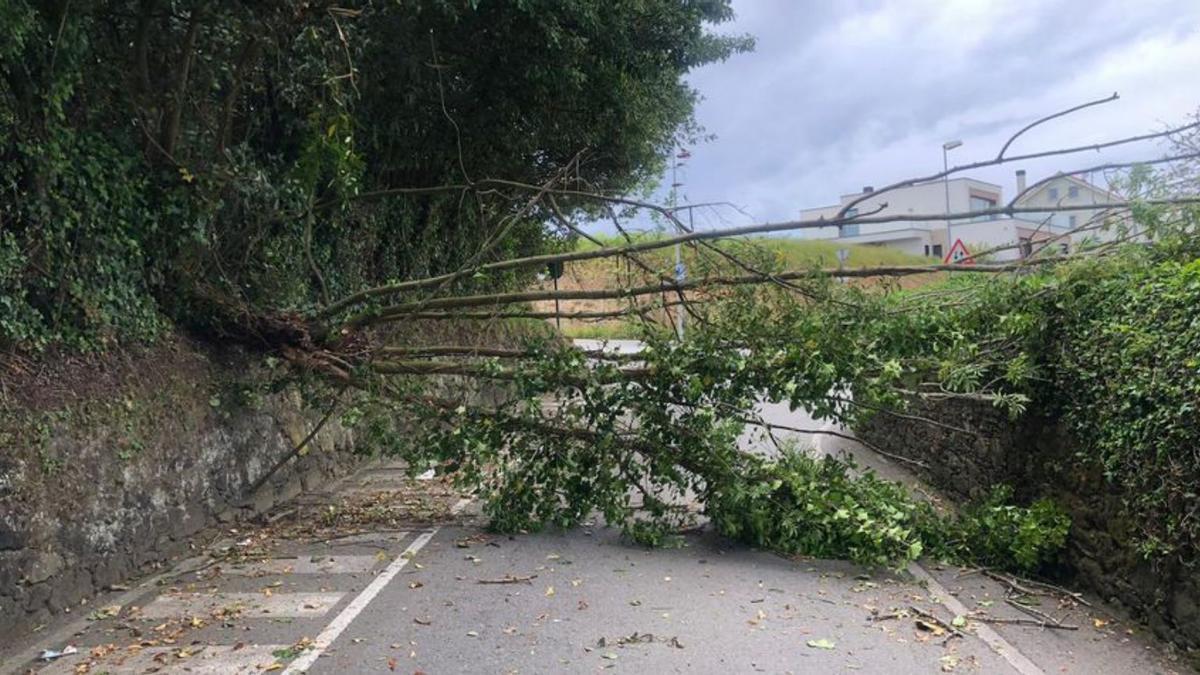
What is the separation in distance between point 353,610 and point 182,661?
3.93ft

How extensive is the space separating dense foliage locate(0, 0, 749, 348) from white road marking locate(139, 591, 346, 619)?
220 cm

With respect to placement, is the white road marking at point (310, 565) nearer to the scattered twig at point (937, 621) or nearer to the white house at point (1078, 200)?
the scattered twig at point (937, 621)

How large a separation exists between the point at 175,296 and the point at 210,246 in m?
0.65

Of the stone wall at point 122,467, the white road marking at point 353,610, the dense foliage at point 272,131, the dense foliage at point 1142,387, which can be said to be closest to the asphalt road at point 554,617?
the white road marking at point 353,610

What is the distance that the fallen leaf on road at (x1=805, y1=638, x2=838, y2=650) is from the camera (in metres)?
5.27

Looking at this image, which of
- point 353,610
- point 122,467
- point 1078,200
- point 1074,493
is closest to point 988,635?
point 1074,493

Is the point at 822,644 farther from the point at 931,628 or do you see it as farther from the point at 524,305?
the point at 524,305

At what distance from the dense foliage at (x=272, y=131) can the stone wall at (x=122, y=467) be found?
1.56ft

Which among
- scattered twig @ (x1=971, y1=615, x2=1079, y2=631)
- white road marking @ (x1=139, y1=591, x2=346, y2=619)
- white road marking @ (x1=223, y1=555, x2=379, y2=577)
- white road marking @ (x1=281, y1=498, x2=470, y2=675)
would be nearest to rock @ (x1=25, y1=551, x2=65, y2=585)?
white road marking @ (x1=139, y1=591, x2=346, y2=619)

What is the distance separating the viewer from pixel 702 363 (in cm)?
773

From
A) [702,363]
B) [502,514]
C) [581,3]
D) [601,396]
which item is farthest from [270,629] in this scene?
[581,3]

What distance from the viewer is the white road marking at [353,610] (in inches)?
196

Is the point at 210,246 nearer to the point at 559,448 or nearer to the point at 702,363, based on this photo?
the point at 559,448

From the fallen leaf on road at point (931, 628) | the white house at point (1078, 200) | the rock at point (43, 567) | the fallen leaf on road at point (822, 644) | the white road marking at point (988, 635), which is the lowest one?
the white road marking at point (988, 635)
